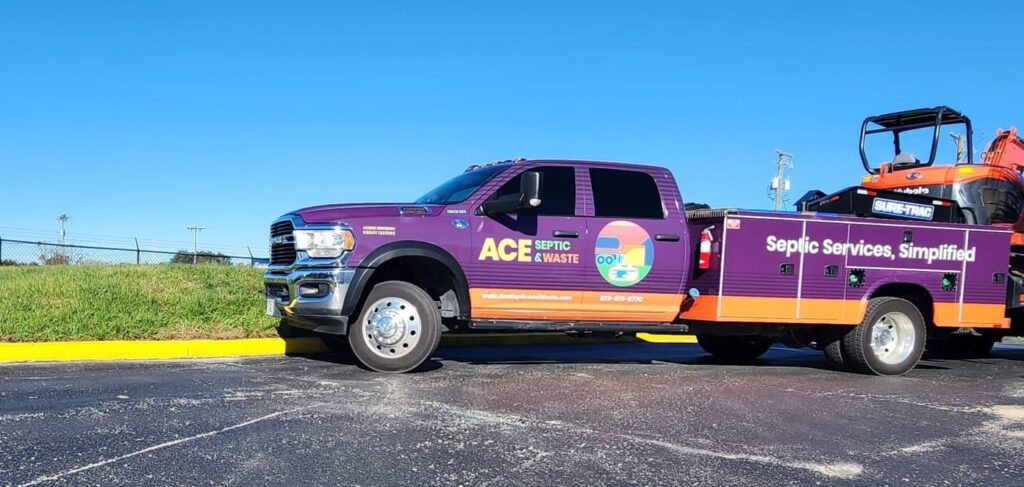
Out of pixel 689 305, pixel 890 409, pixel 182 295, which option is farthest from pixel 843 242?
pixel 182 295

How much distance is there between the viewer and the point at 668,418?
210 inches

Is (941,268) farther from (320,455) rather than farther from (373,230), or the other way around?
(320,455)

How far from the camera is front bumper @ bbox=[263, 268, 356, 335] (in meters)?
6.71

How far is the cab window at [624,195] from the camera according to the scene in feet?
24.8

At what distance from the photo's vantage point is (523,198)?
22.4 ft

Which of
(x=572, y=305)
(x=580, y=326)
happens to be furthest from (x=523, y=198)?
(x=580, y=326)

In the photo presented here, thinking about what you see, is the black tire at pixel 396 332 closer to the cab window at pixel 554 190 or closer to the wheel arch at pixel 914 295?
the cab window at pixel 554 190

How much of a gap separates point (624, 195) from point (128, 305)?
6377mm

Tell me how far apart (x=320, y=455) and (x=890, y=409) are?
14.8ft

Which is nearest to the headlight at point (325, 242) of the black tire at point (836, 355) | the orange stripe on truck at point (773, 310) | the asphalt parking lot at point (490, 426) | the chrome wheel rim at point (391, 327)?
the chrome wheel rim at point (391, 327)

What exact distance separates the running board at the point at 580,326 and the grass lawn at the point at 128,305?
11.2 feet

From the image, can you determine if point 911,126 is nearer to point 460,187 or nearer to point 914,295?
point 914,295

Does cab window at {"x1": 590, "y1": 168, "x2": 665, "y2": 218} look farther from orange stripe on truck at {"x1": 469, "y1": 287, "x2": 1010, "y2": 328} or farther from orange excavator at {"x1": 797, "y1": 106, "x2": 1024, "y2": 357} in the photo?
orange excavator at {"x1": 797, "y1": 106, "x2": 1024, "y2": 357}

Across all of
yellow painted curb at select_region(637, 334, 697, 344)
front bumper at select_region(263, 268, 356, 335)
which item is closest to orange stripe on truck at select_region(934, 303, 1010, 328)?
yellow painted curb at select_region(637, 334, 697, 344)
